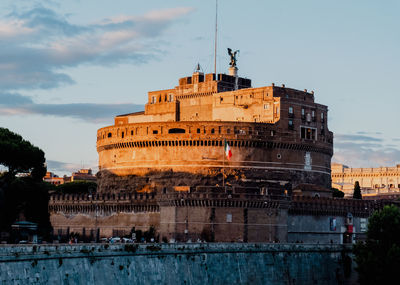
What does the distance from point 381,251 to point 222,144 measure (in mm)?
29942

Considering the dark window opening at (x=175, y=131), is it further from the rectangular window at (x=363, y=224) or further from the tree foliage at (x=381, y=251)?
the tree foliage at (x=381, y=251)

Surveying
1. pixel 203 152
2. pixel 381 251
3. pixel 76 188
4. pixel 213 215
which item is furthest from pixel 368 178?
pixel 381 251

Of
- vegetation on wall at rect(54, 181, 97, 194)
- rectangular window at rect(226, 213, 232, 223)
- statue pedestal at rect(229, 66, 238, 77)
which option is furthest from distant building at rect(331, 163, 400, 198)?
rectangular window at rect(226, 213, 232, 223)

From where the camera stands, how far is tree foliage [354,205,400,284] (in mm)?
67438

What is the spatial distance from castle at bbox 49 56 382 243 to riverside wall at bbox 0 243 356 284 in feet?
19.3

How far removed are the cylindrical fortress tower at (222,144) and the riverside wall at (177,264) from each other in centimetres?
1925

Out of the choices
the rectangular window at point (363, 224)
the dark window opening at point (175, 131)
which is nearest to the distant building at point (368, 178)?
the rectangular window at point (363, 224)

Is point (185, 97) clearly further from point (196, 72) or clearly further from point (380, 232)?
point (380, 232)

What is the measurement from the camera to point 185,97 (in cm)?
10850

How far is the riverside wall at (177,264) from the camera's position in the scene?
45.1 metres

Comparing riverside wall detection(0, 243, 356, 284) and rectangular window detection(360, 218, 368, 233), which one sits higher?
rectangular window detection(360, 218, 368, 233)

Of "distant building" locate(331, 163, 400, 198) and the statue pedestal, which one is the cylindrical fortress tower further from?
"distant building" locate(331, 163, 400, 198)

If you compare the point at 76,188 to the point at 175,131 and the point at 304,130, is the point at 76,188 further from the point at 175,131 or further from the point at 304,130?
the point at 304,130

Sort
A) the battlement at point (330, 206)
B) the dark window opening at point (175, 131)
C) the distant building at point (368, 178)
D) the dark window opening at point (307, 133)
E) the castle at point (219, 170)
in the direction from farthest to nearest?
the distant building at point (368, 178)
the dark window opening at point (307, 133)
the dark window opening at point (175, 131)
the battlement at point (330, 206)
the castle at point (219, 170)
